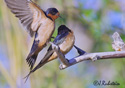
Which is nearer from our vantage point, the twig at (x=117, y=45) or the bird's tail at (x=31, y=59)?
the twig at (x=117, y=45)

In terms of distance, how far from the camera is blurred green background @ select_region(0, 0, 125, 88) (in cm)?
378

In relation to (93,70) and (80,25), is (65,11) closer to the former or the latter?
(80,25)

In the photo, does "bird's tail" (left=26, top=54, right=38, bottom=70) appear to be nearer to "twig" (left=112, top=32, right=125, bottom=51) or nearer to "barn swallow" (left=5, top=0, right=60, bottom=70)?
"barn swallow" (left=5, top=0, right=60, bottom=70)

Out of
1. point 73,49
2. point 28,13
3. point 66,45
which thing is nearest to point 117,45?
point 66,45

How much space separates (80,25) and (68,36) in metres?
2.35

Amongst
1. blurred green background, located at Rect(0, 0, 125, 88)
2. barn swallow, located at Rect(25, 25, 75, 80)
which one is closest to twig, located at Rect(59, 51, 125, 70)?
barn swallow, located at Rect(25, 25, 75, 80)

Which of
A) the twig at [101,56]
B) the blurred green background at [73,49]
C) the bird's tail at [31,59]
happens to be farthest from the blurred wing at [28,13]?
the blurred green background at [73,49]

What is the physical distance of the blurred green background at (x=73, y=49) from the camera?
3781 millimetres

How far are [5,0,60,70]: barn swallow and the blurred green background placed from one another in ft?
3.31

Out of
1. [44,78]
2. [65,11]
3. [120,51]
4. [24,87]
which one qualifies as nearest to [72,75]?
[44,78]

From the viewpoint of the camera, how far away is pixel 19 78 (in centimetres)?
364

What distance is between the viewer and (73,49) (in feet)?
13.9

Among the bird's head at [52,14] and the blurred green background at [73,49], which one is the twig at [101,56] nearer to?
the bird's head at [52,14]

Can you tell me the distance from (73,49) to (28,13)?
5.23 feet
